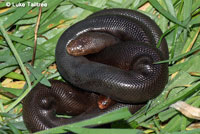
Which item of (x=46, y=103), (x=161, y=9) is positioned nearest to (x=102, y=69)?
(x=46, y=103)

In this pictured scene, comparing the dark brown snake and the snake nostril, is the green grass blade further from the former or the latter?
the snake nostril

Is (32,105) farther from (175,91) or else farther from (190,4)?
(190,4)

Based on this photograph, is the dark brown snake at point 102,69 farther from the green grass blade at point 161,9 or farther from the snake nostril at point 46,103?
the green grass blade at point 161,9

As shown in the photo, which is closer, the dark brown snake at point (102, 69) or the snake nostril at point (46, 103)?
the dark brown snake at point (102, 69)

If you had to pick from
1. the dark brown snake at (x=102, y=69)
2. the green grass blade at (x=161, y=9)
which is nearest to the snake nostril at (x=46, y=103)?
the dark brown snake at (x=102, y=69)

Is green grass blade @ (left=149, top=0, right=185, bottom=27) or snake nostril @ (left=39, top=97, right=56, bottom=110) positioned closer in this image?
green grass blade @ (left=149, top=0, right=185, bottom=27)

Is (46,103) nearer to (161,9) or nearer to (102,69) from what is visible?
(102,69)

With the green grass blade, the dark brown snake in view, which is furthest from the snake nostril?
the green grass blade

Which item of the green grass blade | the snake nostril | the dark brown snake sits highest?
the green grass blade

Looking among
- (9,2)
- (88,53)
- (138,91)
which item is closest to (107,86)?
(138,91)
